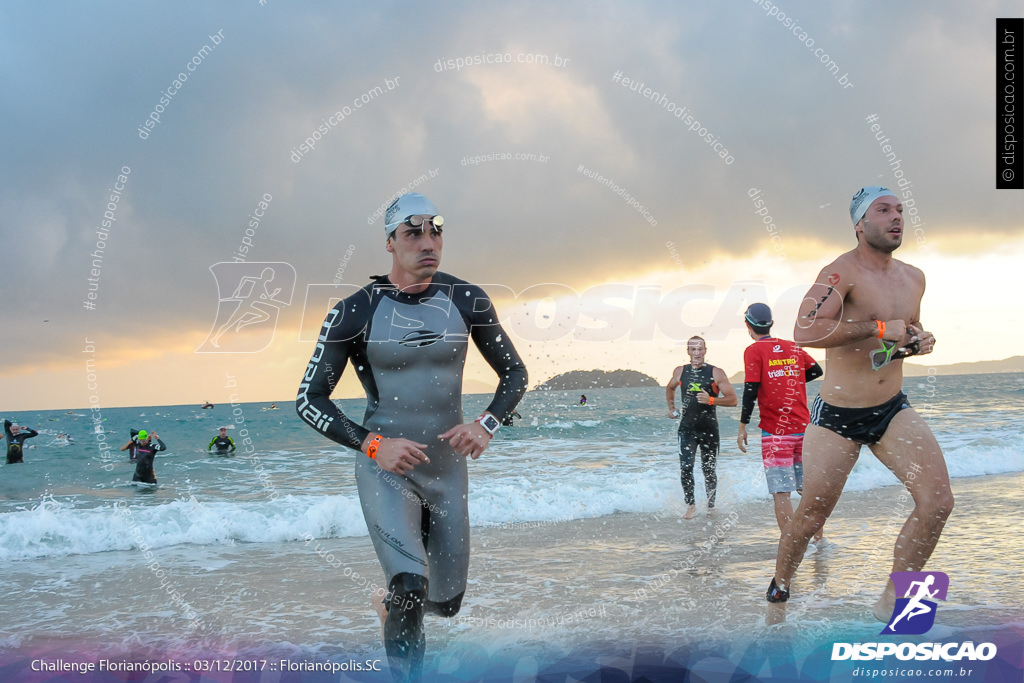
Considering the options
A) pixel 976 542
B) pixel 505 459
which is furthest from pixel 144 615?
pixel 505 459

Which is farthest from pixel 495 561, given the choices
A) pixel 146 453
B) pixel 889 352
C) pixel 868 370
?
pixel 146 453

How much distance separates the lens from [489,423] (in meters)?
3.67

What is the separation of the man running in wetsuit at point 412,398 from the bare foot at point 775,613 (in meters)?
2.45

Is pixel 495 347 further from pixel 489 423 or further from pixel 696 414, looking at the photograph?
pixel 696 414

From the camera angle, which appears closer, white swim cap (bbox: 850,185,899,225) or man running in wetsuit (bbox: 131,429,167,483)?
white swim cap (bbox: 850,185,899,225)

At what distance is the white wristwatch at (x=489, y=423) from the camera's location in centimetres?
361

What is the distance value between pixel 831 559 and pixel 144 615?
627 cm

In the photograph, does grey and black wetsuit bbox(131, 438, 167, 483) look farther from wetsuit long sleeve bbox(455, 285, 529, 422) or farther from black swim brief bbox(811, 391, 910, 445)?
black swim brief bbox(811, 391, 910, 445)

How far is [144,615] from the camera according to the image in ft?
20.2

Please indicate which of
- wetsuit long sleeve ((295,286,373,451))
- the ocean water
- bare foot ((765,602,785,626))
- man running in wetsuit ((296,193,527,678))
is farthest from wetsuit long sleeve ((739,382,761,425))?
wetsuit long sleeve ((295,286,373,451))

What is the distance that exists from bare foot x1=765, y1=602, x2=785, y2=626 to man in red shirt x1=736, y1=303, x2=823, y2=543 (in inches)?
→ 70.3

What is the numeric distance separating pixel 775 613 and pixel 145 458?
15702 mm

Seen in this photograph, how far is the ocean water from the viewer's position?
526cm

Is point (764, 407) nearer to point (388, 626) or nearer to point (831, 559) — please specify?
point (831, 559)
